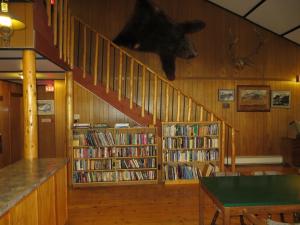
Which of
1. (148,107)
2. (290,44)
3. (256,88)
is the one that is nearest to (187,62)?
(148,107)

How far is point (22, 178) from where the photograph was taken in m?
2.30

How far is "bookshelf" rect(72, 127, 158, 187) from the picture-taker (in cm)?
491

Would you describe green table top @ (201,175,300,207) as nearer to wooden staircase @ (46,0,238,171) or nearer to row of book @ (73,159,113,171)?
wooden staircase @ (46,0,238,171)

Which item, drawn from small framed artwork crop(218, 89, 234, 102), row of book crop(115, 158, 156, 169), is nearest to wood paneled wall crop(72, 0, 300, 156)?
small framed artwork crop(218, 89, 234, 102)

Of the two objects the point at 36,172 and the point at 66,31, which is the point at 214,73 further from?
the point at 36,172

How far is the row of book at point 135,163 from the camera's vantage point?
16.4 feet

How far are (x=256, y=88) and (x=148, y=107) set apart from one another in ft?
9.55

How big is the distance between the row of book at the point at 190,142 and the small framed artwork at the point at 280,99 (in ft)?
8.26

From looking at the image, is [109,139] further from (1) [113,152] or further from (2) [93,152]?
(2) [93,152]

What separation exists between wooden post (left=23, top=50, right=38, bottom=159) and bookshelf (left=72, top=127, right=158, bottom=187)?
1.78 m

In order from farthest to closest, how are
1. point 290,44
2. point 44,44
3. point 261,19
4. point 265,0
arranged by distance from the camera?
1. point 290,44
2. point 261,19
3. point 265,0
4. point 44,44

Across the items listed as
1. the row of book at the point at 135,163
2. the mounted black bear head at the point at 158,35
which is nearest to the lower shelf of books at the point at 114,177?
the row of book at the point at 135,163

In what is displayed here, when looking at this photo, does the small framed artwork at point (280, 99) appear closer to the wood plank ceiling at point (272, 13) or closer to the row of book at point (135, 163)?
the wood plank ceiling at point (272, 13)

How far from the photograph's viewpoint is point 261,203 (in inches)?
81.1
